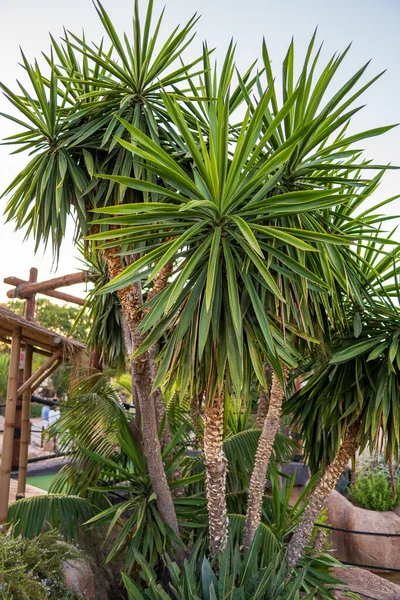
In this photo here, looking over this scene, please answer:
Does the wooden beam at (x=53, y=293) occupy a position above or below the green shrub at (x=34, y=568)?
above

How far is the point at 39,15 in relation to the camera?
7.05 metres

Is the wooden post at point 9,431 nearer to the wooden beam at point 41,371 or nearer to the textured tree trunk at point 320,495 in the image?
the wooden beam at point 41,371

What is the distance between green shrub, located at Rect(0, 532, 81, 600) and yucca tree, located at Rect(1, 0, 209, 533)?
2.81 ft

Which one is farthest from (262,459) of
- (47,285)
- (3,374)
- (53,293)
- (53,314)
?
(53,314)

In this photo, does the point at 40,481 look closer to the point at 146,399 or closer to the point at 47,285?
the point at 47,285

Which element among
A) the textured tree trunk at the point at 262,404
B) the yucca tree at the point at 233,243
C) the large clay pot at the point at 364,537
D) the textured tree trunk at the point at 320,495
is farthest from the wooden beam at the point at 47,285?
the large clay pot at the point at 364,537

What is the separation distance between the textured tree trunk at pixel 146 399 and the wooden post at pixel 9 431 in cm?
168

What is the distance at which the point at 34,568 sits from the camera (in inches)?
141

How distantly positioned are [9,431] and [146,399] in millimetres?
1912

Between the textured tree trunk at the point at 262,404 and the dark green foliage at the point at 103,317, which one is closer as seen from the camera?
the textured tree trunk at the point at 262,404

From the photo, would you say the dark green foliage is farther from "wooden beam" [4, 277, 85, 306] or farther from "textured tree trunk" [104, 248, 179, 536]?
"textured tree trunk" [104, 248, 179, 536]

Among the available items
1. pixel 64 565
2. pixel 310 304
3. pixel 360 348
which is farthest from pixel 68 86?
pixel 64 565

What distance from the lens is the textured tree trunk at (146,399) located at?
3980mm

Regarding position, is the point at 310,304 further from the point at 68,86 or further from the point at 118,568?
the point at 118,568
